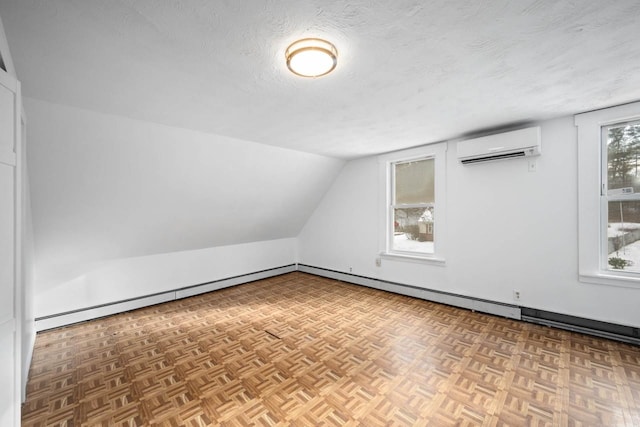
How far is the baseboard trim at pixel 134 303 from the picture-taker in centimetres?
326

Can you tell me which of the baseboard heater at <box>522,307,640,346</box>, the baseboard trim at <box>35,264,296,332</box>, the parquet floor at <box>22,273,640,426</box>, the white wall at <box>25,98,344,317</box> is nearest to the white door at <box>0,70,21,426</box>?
the parquet floor at <box>22,273,640,426</box>

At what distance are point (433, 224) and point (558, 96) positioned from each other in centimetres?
212

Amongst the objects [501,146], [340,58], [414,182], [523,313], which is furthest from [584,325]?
[340,58]

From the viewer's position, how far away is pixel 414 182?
4.41 meters

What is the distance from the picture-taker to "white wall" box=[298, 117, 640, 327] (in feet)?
9.68

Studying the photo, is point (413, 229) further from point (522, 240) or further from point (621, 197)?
point (621, 197)

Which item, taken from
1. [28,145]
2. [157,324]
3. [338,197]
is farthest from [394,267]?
[28,145]

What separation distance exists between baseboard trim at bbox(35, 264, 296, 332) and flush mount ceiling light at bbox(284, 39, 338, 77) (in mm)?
3904

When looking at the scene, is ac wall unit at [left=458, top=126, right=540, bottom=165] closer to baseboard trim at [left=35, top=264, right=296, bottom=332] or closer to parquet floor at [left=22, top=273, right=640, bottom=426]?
parquet floor at [left=22, top=273, right=640, bottom=426]

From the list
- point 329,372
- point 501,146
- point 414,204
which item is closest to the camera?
point 329,372

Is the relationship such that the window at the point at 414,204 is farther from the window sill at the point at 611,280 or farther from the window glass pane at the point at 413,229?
the window sill at the point at 611,280

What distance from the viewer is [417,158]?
4270mm

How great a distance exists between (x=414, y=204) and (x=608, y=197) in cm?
213

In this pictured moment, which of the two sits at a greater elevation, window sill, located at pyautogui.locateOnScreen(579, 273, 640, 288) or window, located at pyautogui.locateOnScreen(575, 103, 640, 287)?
window, located at pyautogui.locateOnScreen(575, 103, 640, 287)
